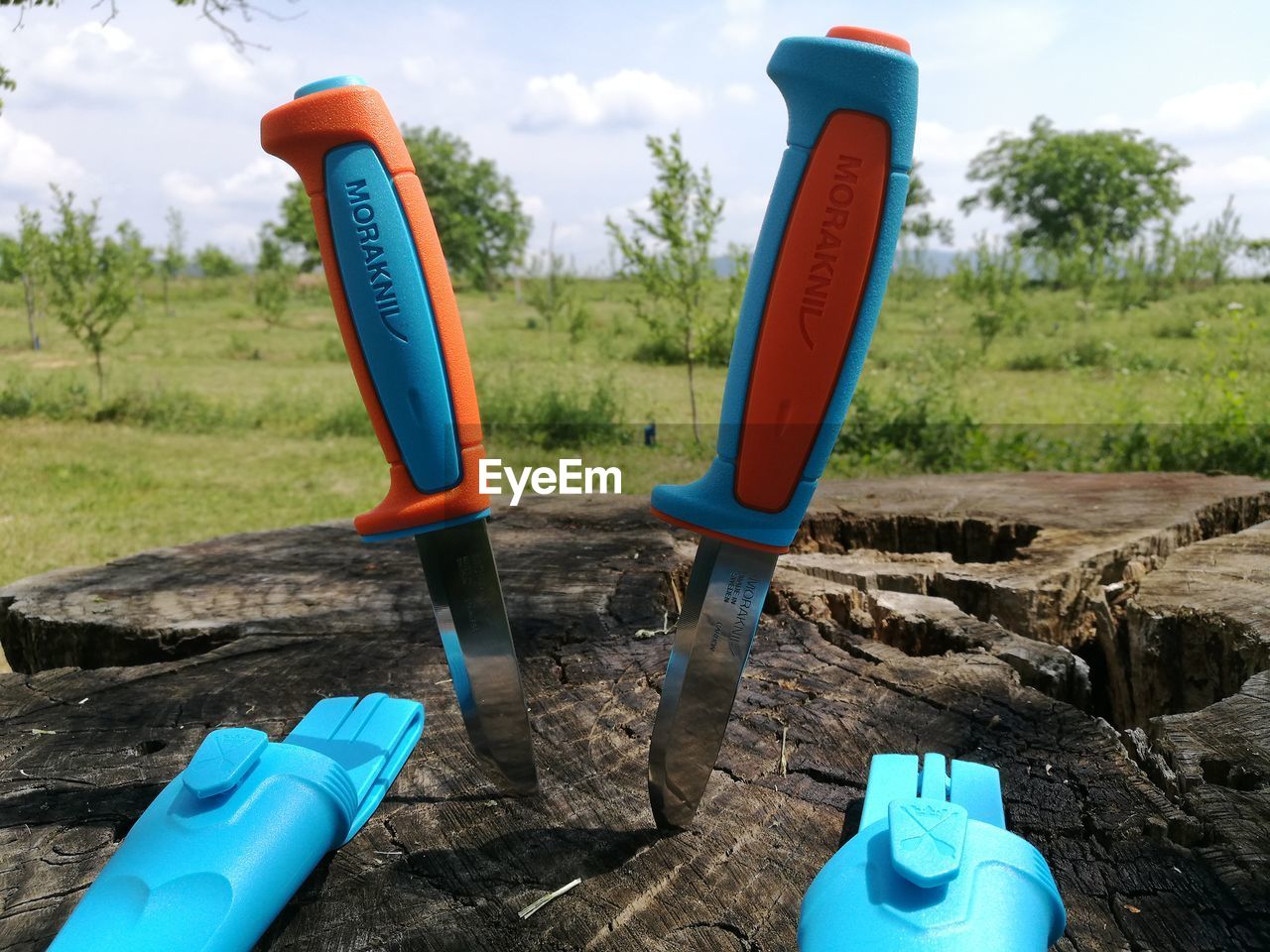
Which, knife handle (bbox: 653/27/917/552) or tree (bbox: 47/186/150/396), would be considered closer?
knife handle (bbox: 653/27/917/552)

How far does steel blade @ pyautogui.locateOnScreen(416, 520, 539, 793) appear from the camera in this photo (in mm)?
1650

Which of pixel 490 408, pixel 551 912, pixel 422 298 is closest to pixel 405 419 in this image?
pixel 422 298

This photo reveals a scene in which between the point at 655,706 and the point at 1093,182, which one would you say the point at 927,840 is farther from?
the point at 1093,182

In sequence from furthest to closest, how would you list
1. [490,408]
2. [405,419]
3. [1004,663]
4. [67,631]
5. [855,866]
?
1. [490,408]
2. [67,631]
3. [1004,663]
4. [405,419]
5. [855,866]

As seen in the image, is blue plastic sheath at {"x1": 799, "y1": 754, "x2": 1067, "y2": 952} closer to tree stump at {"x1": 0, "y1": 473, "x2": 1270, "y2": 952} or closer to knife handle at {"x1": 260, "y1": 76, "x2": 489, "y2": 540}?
tree stump at {"x1": 0, "y1": 473, "x2": 1270, "y2": 952}

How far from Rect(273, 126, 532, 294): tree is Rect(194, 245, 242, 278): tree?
2.18 m

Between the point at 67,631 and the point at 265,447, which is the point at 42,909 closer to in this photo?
the point at 67,631

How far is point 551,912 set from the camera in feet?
4.69

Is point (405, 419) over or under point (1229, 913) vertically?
over

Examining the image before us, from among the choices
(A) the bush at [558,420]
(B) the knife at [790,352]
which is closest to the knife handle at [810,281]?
(B) the knife at [790,352]

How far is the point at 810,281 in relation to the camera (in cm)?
132

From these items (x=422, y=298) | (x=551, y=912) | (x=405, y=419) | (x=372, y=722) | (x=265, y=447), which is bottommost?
(x=265, y=447)

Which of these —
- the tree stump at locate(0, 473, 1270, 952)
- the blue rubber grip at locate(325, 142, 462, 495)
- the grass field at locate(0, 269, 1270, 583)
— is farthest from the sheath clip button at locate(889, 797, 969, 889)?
the grass field at locate(0, 269, 1270, 583)

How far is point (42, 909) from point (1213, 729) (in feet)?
6.27
